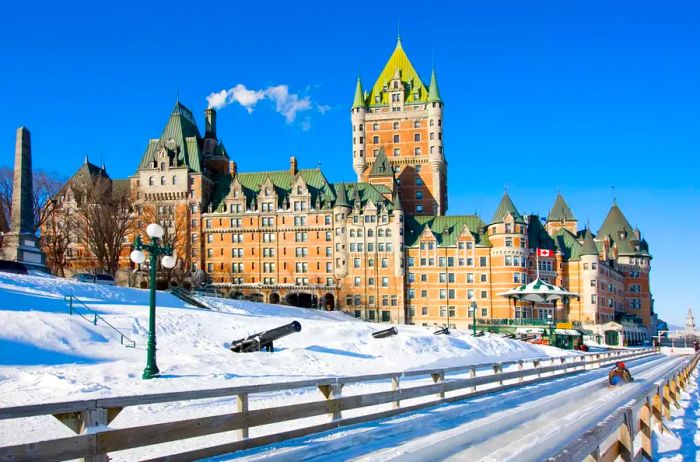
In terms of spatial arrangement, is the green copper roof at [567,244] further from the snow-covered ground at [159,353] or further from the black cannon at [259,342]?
the black cannon at [259,342]

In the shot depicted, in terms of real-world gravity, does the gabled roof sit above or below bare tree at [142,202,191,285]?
above

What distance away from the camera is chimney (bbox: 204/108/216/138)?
105312mm

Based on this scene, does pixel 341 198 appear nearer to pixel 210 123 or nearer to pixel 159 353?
pixel 210 123

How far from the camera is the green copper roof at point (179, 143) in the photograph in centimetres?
9650

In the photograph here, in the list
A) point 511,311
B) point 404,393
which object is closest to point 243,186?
point 511,311

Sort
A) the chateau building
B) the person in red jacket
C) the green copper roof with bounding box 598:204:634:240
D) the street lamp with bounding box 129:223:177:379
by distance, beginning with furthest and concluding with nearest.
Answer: the green copper roof with bounding box 598:204:634:240
the chateau building
the person in red jacket
the street lamp with bounding box 129:223:177:379

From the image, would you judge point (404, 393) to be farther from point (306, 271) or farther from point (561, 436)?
point (306, 271)

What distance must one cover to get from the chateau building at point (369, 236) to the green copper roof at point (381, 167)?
0.14 m

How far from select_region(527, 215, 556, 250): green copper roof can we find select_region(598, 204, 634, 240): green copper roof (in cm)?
2312

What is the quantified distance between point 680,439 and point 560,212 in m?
93.9

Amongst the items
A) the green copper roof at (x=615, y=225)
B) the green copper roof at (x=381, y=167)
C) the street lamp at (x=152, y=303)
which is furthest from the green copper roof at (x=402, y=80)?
the street lamp at (x=152, y=303)

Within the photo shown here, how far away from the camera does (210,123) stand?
10594 cm

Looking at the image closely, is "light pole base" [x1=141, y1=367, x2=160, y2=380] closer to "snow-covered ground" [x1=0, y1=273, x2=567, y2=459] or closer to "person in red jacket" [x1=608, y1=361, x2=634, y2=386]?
"snow-covered ground" [x1=0, y1=273, x2=567, y2=459]

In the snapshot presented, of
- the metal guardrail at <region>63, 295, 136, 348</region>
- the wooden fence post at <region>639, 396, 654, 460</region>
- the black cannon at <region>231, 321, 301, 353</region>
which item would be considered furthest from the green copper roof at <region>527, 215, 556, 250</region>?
the wooden fence post at <region>639, 396, 654, 460</region>
